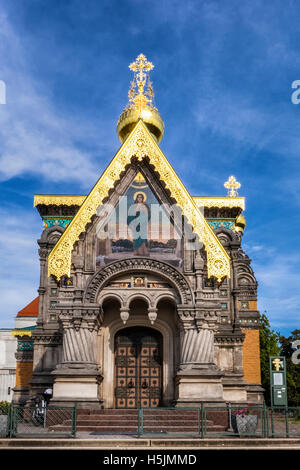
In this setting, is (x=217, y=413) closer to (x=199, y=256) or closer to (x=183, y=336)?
(x=183, y=336)

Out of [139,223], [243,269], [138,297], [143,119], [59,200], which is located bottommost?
[138,297]

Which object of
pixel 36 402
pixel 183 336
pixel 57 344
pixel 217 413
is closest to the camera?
pixel 217 413

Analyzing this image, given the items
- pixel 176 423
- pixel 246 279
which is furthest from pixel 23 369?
pixel 246 279

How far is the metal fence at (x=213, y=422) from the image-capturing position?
13547 mm

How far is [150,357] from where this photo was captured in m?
19.2

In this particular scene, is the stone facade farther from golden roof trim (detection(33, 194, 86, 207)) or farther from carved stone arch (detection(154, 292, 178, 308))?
golden roof trim (detection(33, 194, 86, 207))

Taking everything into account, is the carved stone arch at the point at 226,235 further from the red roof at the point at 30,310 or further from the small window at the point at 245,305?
the red roof at the point at 30,310

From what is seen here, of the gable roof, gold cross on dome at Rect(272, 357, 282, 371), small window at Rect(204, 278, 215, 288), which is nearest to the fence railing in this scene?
gold cross on dome at Rect(272, 357, 282, 371)

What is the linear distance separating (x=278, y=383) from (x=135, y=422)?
4482 millimetres

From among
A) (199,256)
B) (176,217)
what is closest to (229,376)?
(199,256)

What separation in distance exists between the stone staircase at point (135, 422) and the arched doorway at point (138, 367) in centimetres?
257

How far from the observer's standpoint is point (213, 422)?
15.8 meters

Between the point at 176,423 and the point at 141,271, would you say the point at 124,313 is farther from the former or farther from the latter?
the point at 176,423

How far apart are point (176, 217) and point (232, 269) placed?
290 inches
